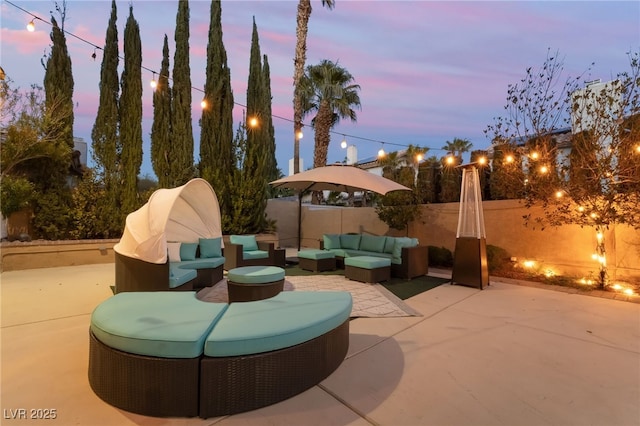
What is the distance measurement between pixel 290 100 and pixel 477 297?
10948 millimetres

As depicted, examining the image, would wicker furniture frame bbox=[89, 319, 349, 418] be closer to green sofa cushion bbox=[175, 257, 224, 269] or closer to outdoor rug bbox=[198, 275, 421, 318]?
outdoor rug bbox=[198, 275, 421, 318]

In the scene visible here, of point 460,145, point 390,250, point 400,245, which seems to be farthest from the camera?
point 460,145

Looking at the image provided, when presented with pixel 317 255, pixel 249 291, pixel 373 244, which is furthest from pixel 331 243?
pixel 249 291

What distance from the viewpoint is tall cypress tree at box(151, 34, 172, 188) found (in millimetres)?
9555

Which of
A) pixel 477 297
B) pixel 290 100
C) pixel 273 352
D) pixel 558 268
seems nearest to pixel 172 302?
pixel 273 352

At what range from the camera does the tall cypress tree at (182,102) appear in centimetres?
964

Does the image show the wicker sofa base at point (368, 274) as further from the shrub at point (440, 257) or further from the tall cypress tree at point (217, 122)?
the tall cypress tree at point (217, 122)

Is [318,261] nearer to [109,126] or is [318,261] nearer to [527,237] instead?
[527,237]

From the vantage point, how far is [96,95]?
29.1 feet

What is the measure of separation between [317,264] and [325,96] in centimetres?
758

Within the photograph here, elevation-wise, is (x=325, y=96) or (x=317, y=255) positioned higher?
(x=325, y=96)

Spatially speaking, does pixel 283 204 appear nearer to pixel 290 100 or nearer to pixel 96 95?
pixel 290 100

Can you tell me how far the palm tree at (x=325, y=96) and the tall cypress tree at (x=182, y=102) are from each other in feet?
14.1

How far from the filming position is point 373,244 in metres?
7.33
